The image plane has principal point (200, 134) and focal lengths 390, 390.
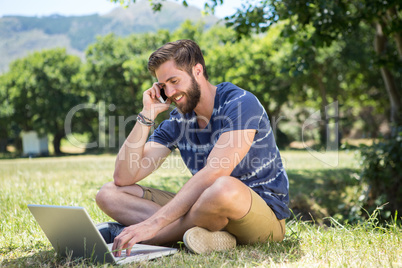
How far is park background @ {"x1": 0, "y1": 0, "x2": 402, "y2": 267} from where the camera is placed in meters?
3.49

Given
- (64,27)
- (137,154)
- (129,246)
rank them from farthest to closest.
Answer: (64,27) < (137,154) < (129,246)

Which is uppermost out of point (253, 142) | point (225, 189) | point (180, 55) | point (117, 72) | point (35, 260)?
point (117, 72)

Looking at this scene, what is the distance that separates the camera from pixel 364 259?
2.38 metres

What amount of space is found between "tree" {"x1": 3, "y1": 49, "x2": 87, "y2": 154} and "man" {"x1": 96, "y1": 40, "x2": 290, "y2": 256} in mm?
28007

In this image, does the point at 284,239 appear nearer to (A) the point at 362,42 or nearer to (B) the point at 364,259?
(B) the point at 364,259

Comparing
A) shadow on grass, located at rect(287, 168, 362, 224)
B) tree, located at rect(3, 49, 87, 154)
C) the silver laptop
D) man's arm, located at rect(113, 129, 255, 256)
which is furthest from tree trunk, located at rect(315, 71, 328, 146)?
the silver laptop

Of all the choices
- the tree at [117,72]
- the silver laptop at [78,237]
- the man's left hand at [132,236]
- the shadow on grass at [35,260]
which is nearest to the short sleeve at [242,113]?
the man's left hand at [132,236]

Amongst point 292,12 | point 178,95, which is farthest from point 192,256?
point 292,12

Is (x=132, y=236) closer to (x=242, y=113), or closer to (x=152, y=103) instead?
(x=242, y=113)

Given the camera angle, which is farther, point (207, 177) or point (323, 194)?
point (323, 194)

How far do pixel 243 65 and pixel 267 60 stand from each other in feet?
5.01

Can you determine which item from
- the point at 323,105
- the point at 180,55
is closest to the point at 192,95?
the point at 180,55

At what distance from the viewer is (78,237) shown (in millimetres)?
2430

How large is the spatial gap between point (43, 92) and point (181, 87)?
29244 millimetres
